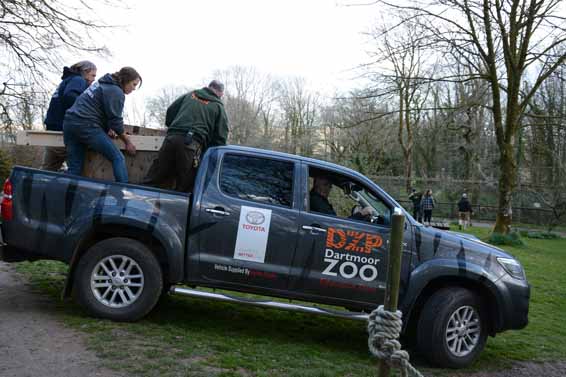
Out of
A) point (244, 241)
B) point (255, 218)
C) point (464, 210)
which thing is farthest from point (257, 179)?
point (464, 210)

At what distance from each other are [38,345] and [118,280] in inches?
38.9

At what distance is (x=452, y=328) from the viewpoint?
18.7 feet

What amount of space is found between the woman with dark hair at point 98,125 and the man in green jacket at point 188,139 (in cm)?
44

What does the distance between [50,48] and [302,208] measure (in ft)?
40.4

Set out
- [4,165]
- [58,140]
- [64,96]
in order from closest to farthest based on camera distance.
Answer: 1. [58,140]
2. [64,96]
3. [4,165]

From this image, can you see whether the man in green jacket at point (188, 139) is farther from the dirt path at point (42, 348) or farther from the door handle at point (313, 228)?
the dirt path at point (42, 348)

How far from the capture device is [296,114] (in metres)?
56.6

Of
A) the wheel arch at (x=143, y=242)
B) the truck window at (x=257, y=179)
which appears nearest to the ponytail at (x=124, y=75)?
the truck window at (x=257, y=179)

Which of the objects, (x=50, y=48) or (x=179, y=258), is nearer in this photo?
(x=179, y=258)

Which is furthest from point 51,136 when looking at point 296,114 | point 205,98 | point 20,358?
point 296,114

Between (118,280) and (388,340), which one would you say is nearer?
(388,340)

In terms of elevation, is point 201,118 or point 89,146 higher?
point 201,118

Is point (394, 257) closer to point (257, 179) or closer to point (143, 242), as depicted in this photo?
point (257, 179)

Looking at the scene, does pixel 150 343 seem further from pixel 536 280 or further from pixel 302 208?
pixel 536 280
